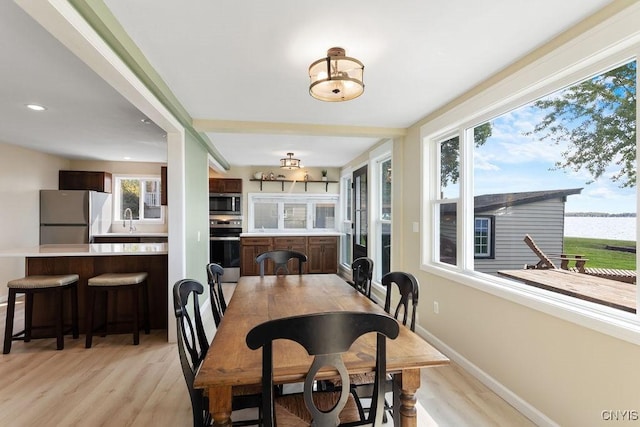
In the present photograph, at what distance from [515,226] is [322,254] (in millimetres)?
4324

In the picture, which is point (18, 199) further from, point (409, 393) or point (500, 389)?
point (500, 389)

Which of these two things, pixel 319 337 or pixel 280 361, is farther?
pixel 280 361

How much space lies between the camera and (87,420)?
1906mm

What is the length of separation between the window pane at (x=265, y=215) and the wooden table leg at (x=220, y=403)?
5719 millimetres

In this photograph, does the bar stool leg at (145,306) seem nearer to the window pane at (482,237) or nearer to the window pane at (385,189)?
the window pane at (385,189)

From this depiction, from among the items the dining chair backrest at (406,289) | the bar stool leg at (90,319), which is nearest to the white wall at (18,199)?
the bar stool leg at (90,319)

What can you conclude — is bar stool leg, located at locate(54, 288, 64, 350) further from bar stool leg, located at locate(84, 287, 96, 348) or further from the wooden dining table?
the wooden dining table

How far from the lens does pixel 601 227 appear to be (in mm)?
1700

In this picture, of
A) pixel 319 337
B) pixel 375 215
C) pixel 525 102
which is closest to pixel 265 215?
pixel 375 215

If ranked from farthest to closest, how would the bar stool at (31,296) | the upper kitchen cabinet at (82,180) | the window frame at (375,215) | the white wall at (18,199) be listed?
1. the upper kitchen cabinet at (82,180)
2. the window frame at (375,215)
3. the white wall at (18,199)
4. the bar stool at (31,296)

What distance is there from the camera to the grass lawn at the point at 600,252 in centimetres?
157

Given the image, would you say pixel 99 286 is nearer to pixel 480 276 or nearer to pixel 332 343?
pixel 332 343

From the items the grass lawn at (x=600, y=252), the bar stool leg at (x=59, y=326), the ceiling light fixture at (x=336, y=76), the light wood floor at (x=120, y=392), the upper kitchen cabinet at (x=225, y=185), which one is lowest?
the light wood floor at (x=120, y=392)

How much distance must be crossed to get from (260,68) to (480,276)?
2.38 meters
